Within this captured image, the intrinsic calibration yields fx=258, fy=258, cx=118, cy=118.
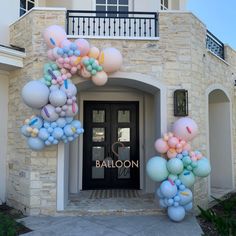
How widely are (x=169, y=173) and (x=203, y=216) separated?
1345 millimetres

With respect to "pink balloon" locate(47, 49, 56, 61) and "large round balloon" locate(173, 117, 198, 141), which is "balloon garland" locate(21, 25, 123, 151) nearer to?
"pink balloon" locate(47, 49, 56, 61)

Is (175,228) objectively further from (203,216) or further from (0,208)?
(0,208)

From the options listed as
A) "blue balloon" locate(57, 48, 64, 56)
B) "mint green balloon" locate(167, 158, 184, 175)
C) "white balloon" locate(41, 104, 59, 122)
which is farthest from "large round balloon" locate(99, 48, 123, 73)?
"mint green balloon" locate(167, 158, 184, 175)

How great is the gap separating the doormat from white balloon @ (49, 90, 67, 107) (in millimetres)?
3158

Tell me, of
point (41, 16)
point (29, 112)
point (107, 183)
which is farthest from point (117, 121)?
point (41, 16)

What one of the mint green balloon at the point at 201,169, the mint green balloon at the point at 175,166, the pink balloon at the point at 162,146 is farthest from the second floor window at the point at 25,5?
the mint green balloon at the point at 201,169

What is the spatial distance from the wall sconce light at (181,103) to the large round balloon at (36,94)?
9.79 ft

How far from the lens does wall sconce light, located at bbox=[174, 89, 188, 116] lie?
6.19 metres

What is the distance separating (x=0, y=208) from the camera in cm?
654

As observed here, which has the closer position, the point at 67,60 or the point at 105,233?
the point at 105,233

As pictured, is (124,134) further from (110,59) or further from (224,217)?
(224,217)

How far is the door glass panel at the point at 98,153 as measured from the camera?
8227 mm

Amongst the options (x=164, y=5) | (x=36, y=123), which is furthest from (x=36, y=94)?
(x=164, y=5)

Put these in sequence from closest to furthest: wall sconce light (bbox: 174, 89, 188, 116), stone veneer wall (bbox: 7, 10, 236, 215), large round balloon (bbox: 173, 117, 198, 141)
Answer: large round balloon (bbox: 173, 117, 198, 141) → stone veneer wall (bbox: 7, 10, 236, 215) → wall sconce light (bbox: 174, 89, 188, 116)
